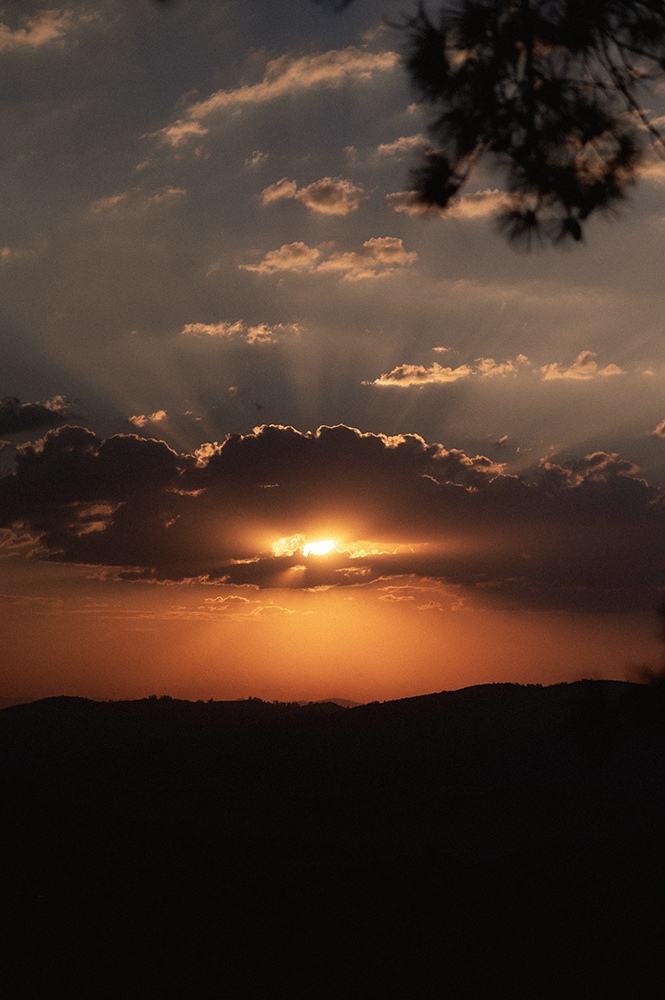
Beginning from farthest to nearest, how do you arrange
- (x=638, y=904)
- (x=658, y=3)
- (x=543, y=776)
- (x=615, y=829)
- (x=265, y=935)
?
(x=543, y=776) < (x=615, y=829) < (x=638, y=904) < (x=265, y=935) < (x=658, y=3)

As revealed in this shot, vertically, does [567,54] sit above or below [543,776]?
above

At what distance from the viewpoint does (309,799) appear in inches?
6432

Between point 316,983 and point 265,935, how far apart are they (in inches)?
182

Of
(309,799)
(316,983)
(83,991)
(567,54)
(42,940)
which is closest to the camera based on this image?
(567,54)

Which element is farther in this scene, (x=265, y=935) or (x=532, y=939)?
(x=532, y=939)

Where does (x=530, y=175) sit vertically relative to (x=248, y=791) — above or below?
above

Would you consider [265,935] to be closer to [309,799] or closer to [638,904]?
[638,904]

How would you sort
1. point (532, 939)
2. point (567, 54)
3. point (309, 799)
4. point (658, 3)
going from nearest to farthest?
point (658, 3) < point (567, 54) < point (532, 939) < point (309, 799)

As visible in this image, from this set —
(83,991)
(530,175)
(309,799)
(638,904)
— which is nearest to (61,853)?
(83,991)

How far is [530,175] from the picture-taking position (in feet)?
31.1

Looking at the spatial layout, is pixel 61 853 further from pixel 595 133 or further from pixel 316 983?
pixel 595 133

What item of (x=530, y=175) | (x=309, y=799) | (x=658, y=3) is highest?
(x=658, y=3)

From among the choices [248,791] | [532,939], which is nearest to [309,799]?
[248,791]

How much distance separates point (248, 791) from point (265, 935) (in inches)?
5991
